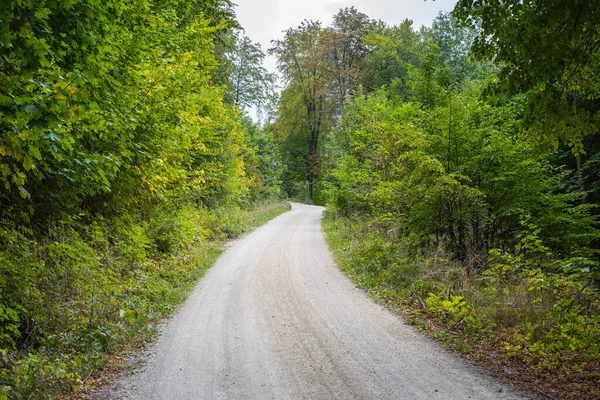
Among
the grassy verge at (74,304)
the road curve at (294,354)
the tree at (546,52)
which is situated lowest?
the road curve at (294,354)

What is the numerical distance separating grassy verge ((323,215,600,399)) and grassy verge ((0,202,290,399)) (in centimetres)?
476

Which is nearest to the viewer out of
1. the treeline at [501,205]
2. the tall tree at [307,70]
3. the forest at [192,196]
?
the forest at [192,196]

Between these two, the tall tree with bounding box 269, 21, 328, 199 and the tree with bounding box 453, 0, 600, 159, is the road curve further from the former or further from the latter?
the tall tree with bounding box 269, 21, 328, 199

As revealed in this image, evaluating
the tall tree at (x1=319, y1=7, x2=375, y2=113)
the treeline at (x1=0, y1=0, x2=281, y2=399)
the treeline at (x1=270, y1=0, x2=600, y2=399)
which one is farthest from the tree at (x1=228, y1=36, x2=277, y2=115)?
the treeline at (x1=0, y1=0, x2=281, y2=399)

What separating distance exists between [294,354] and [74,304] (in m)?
3.51

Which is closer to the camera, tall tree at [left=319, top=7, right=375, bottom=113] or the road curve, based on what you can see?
the road curve

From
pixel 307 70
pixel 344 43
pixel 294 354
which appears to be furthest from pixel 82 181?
pixel 307 70

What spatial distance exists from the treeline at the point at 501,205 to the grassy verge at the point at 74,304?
16.1ft

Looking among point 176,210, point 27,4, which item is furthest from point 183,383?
point 176,210

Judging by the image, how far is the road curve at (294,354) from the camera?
14.9 feet

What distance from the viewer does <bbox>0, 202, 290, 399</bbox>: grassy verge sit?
4.53 m

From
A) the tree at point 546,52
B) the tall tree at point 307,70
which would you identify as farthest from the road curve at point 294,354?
the tall tree at point 307,70

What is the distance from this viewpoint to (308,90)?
36406mm

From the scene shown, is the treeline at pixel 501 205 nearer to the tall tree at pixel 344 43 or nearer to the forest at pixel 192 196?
the forest at pixel 192 196
